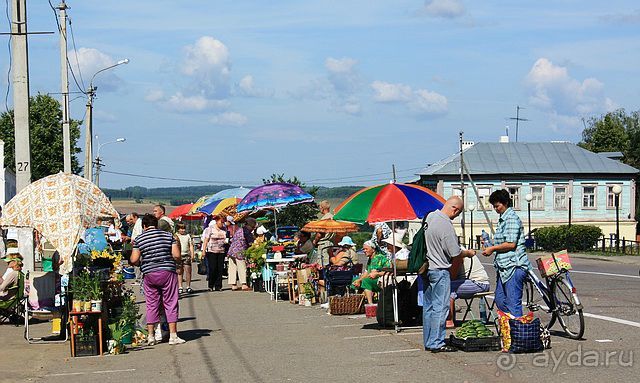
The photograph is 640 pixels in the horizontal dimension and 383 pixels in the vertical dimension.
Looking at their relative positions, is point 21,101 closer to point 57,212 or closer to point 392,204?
point 57,212

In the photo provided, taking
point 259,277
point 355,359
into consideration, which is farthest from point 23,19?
point 355,359

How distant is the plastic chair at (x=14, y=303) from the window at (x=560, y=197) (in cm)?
6669

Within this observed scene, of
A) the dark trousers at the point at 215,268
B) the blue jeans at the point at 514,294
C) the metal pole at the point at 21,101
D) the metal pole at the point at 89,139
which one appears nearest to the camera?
the blue jeans at the point at 514,294

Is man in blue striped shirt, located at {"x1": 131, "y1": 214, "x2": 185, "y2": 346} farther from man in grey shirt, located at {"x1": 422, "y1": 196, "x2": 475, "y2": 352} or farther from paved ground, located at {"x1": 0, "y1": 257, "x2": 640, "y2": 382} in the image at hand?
man in grey shirt, located at {"x1": 422, "y1": 196, "x2": 475, "y2": 352}

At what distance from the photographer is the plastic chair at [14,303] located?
17.3m

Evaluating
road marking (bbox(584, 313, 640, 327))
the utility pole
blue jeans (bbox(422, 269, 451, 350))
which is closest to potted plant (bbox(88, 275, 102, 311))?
blue jeans (bbox(422, 269, 451, 350))

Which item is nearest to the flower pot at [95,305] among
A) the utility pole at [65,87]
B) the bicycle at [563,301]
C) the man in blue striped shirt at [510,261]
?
the man in blue striped shirt at [510,261]

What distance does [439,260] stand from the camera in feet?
41.1

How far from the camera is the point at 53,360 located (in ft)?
43.6

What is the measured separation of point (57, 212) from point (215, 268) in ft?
33.5

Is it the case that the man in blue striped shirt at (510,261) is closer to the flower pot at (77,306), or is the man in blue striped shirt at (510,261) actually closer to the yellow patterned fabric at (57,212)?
the flower pot at (77,306)

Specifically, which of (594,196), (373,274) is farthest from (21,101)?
(594,196)

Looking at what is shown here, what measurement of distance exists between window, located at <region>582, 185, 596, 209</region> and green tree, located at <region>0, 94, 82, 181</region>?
42.6m

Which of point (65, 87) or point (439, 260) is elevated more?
point (65, 87)
